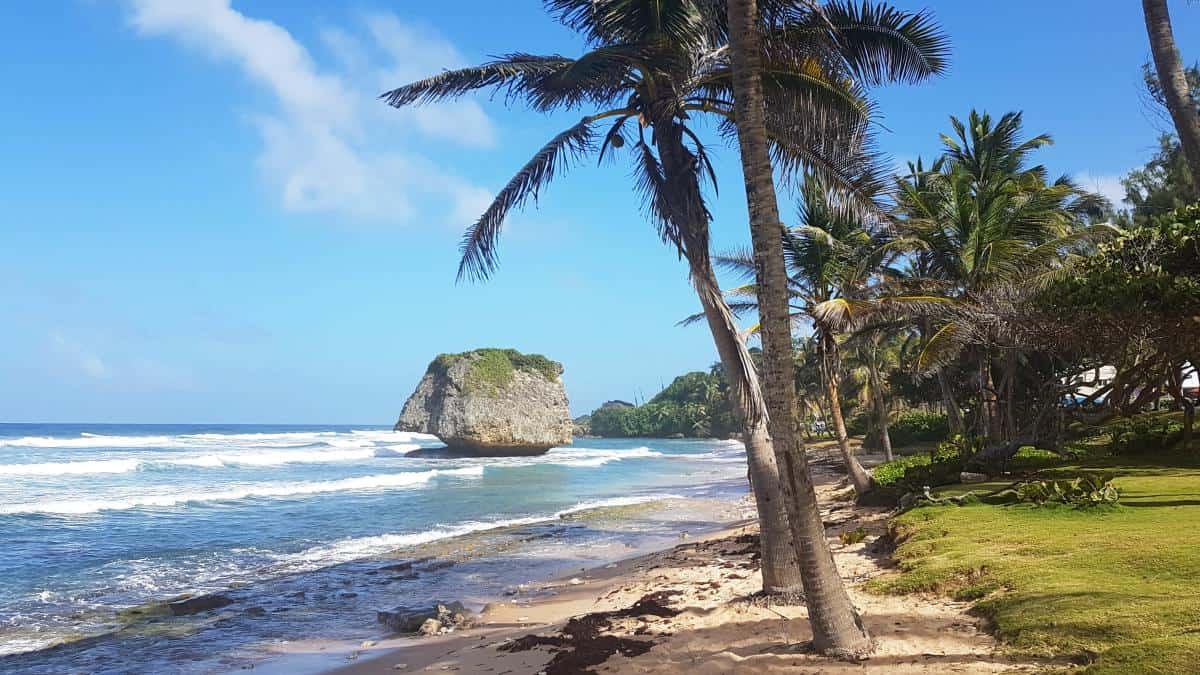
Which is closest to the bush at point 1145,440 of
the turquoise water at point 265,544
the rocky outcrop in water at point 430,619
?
the turquoise water at point 265,544

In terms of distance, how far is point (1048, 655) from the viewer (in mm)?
4641

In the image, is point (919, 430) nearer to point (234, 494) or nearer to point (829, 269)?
point (829, 269)

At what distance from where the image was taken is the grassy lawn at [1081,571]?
176 inches

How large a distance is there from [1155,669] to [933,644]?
1.64 meters

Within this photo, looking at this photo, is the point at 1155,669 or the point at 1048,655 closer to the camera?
the point at 1155,669

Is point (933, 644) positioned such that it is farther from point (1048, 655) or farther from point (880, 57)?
point (880, 57)

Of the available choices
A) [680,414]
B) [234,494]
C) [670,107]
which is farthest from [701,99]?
[680,414]

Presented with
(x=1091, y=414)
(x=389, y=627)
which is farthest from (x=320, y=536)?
(x=1091, y=414)

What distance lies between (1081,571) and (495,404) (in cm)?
4204

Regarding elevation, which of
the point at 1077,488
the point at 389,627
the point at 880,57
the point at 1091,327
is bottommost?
the point at 389,627

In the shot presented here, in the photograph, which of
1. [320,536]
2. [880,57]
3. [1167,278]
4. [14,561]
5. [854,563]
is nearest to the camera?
[880,57]

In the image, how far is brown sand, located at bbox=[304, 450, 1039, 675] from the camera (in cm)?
528

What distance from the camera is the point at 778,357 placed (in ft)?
17.3

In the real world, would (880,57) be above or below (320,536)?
above
